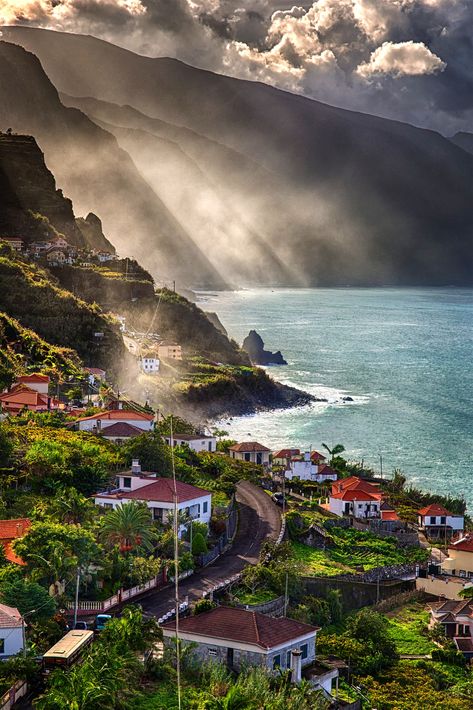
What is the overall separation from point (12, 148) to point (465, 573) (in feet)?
250

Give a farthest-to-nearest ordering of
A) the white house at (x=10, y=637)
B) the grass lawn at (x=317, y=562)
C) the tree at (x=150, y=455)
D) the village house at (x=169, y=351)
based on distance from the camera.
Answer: the village house at (x=169, y=351), the tree at (x=150, y=455), the grass lawn at (x=317, y=562), the white house at (x=10, y=637)

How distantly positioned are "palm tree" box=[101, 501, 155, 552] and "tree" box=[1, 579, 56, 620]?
4.53m

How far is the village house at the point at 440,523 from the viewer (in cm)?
3525

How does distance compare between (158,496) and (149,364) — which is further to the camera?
(149,364)

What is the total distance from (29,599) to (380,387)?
223 feet

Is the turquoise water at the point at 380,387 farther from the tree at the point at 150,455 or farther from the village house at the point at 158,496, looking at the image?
the village house at the point at 158,496

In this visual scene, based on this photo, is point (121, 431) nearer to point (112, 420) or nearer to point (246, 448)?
point (112, 420)

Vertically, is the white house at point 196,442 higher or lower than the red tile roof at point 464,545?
higher

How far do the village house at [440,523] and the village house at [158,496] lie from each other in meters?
9.81

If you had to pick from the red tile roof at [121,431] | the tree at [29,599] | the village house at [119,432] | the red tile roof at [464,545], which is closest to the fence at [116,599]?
the tree at [29,599]

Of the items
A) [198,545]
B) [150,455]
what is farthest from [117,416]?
[198,545]

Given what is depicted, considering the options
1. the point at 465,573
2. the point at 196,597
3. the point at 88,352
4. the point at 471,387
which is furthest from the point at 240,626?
the point at 471,387

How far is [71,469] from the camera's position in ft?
95.4

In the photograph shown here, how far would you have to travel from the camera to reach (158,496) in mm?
27609
